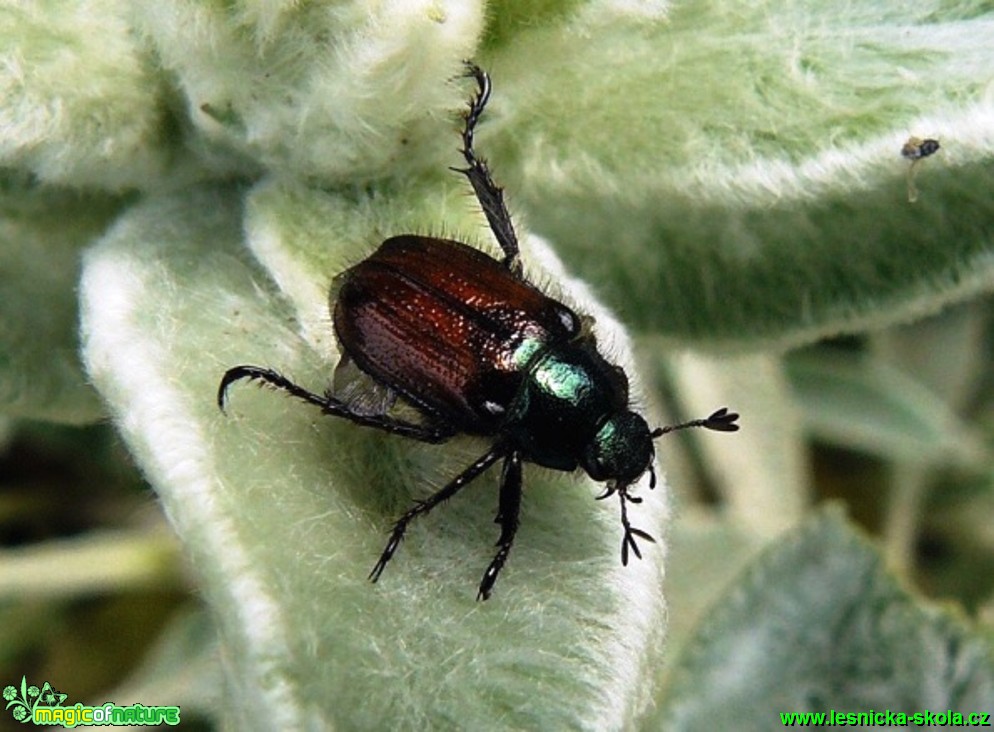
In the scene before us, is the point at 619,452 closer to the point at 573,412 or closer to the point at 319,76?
the point at 573,412

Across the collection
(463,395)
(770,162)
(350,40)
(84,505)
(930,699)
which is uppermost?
(350,40)

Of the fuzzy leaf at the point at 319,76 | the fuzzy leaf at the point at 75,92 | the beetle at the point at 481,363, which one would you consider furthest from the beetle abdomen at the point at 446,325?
the fuzzy leaf at the point at 75,92

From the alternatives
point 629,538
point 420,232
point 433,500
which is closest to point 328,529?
point 433,500

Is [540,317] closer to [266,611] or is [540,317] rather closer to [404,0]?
[404,0]

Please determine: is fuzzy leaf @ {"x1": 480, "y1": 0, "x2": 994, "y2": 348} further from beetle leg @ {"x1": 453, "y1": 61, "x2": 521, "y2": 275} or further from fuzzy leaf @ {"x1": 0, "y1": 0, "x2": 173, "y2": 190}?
fuzzy leaf @ {"x1": 0, "y1": 0, "x2": 173, "y2": 190}

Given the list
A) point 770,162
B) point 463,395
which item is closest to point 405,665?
point 463,395
